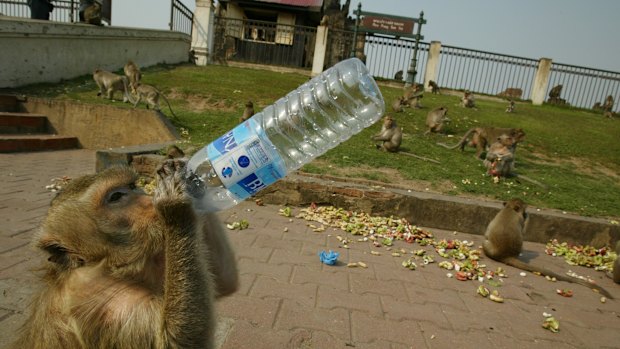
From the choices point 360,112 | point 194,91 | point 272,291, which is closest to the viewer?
point 272,291

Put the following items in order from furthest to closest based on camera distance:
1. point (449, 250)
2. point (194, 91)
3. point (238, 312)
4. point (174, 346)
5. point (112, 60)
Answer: point (112, 60) → point (194, 91) → point (449, 250) → point (238, 312) → point (174, 346)

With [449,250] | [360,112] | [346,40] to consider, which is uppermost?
[346,40]

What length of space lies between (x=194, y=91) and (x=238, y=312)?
10.9 metres

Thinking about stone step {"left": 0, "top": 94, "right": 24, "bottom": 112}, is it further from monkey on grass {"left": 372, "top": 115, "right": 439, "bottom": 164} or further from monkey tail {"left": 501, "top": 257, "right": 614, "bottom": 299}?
monkey tail {"left": 501, "top": 257, "right": 614, "bottom": 299}

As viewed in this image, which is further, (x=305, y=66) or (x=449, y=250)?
(x=305, y=66)

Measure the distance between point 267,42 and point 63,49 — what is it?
1464 centimetres

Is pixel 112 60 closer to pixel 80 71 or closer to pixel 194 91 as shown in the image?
pixel 80 71

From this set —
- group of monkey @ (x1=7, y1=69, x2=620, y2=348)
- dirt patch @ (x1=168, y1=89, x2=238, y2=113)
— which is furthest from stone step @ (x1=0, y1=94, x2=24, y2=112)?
group of monkey @ (x1=7, y1=69, x2=620, y2=348)

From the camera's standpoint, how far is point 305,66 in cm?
2581

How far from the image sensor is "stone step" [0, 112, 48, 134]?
8508mm

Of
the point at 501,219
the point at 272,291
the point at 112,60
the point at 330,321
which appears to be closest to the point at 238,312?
the point at 272,291

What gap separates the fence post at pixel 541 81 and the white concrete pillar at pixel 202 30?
18.3 metres

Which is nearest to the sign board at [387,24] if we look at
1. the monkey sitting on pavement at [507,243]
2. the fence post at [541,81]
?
the fence post at [541,81]

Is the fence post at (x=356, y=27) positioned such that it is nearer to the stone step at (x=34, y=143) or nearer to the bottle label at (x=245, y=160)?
the stone step at (x=34, y=143)
